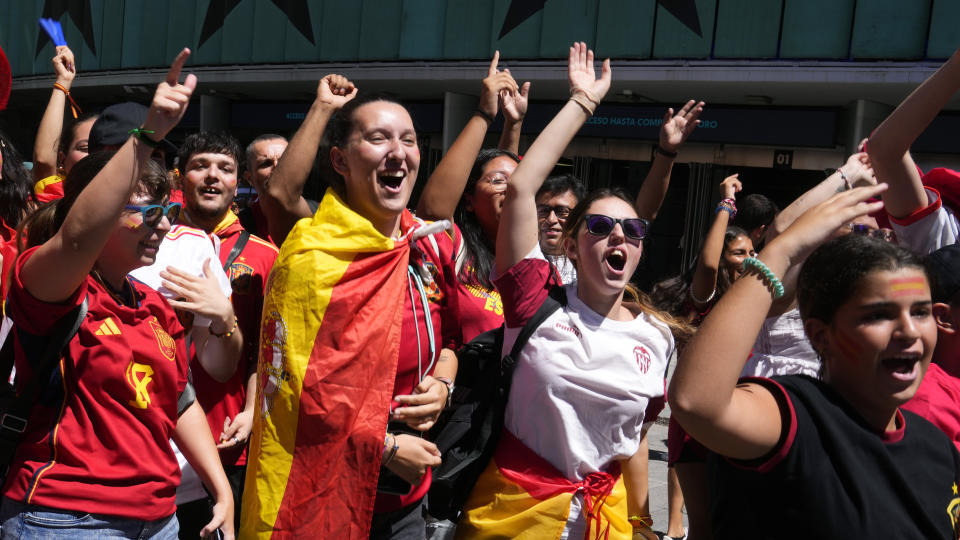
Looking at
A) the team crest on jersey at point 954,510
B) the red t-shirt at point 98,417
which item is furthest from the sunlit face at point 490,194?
the team crest on jersey at point 954,510

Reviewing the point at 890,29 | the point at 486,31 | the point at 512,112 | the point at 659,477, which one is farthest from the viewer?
the point at 486,31

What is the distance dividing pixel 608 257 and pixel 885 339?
110 cm

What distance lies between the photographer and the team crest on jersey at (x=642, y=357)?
2.82 metres

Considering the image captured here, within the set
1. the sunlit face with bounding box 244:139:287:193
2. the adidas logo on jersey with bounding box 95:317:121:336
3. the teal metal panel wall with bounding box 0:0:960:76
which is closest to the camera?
the adidas logo on jersey with bounding box 95:317:121:336

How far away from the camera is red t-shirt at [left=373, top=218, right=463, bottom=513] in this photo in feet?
8.98

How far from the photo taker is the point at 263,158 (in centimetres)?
471

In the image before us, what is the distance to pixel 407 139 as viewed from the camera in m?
2.85

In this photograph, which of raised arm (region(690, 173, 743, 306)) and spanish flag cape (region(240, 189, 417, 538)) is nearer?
spanish flag cape (region(240, 189, 417, 538))

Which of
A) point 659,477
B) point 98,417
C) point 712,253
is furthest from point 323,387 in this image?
point 659,477

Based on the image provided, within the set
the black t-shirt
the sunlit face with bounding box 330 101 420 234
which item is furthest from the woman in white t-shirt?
the black t-shirt

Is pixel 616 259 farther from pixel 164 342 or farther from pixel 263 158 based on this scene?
pixel 263 158

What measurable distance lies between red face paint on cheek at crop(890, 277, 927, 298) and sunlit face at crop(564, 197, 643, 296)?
103cm

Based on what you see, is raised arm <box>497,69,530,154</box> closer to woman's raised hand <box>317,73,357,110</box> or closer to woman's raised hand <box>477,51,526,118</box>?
woman's raised hand <box>477,51,526,118</box>

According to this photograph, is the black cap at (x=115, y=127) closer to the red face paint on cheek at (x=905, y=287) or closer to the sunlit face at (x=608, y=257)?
the sunlit face at (x=608, y=257)
